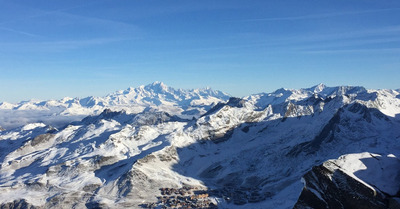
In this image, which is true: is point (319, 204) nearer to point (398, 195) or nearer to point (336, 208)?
point (336, 208)

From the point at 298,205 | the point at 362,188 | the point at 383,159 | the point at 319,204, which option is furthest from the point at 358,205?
the point at 383,159

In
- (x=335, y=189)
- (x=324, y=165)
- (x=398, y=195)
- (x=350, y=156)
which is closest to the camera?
(x=398, y=195)

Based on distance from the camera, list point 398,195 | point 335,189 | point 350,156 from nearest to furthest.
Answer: point 398,195
point 335,189
point 350,156

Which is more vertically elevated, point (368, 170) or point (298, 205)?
point (368, 170)

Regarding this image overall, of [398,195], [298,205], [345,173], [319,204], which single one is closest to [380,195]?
[398,195]

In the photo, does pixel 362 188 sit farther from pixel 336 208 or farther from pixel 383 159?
pixel 383 159

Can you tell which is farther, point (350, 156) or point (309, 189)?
point (350, 156)
